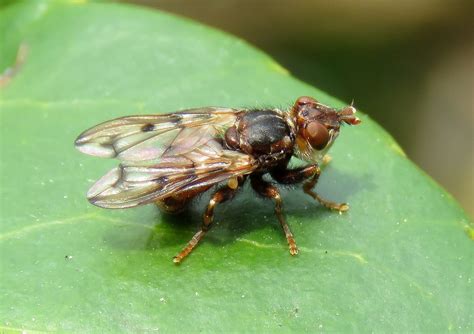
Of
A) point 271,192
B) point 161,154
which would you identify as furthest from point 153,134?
point 271,192

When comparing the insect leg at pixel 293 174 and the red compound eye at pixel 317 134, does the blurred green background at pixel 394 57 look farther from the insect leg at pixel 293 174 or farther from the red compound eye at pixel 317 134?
the red compound eye at pixel 317 134

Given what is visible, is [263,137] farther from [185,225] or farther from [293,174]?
[185,225]

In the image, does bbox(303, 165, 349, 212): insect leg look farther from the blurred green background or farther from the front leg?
the blurred green background

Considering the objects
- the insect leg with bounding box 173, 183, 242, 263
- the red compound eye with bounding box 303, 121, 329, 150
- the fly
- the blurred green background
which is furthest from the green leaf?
the blurred green background

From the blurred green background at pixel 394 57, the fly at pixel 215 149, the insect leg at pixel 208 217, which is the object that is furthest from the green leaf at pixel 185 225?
the blurred green background at pixel 394 57

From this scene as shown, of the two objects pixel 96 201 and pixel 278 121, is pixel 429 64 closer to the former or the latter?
pixel 278 121
